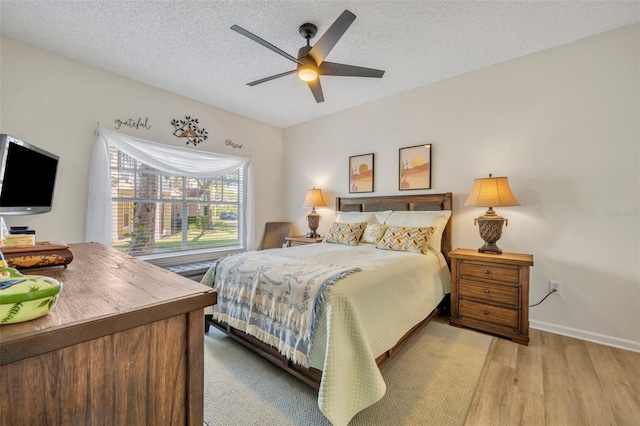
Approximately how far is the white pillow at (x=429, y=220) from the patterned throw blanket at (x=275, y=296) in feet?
4.81

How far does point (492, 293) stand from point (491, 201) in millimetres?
837

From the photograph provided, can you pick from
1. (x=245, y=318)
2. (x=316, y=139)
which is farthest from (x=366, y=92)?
(x=245, y=318)

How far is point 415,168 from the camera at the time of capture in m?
3.38

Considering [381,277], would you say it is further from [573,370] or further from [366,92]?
[366,92]

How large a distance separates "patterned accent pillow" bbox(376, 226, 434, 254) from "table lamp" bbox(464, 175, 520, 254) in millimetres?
488

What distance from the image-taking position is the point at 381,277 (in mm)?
1843

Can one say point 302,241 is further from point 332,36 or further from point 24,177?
point 24,177

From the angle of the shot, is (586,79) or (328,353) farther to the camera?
(586,79)

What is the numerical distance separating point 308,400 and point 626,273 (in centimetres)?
278

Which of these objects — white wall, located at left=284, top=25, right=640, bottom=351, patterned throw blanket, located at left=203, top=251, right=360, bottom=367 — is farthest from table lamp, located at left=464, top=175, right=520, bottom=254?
patterned throw blanket, located at left=203, top=251, right=360, bottom=367

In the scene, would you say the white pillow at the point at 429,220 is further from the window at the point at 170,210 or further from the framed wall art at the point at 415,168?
the window at the point at 170,210

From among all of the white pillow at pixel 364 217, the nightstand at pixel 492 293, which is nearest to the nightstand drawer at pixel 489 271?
the nightstand at pixel 492 293

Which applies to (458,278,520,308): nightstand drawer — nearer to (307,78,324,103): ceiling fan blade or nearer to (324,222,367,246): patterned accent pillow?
(324,222,367,246): patterned accent pillow

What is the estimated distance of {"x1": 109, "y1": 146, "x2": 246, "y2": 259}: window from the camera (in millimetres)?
3205
